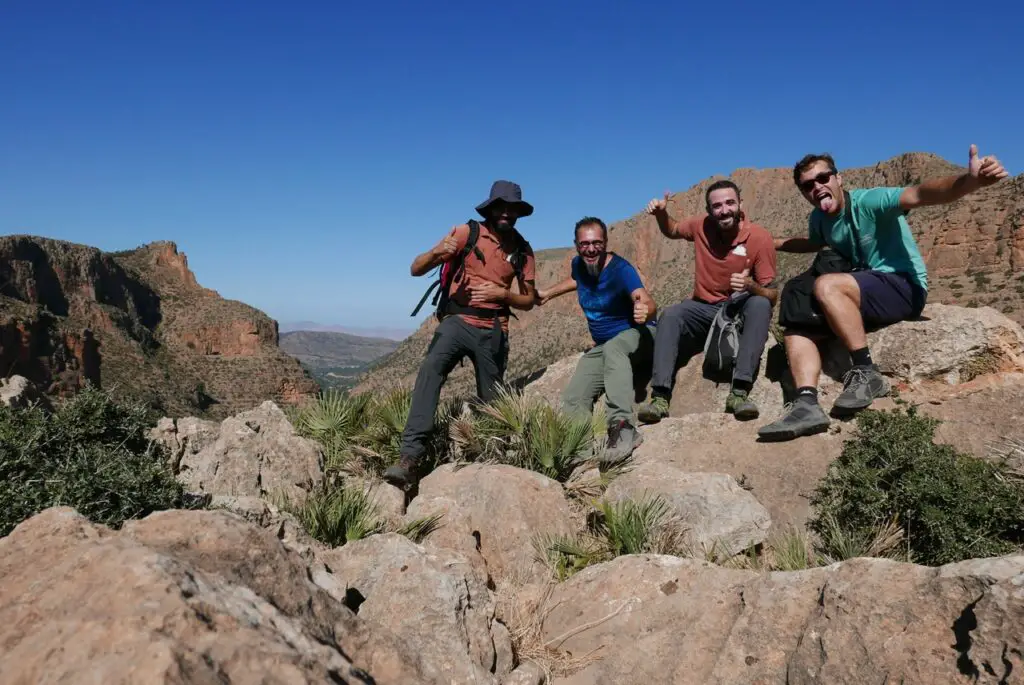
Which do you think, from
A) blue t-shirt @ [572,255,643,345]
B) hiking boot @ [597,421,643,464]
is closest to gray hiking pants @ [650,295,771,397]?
blue t-shirt @ [572,255,643,345]

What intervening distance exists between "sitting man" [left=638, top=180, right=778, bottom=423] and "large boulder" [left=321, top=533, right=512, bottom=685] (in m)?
2.99

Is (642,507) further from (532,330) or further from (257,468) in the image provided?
(532,330)

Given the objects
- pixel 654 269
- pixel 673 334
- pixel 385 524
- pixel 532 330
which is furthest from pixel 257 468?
pixel 654 269

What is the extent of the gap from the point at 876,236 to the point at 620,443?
2576mm

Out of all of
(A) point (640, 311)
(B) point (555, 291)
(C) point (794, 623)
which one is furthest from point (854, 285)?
(C) point (794, 623)

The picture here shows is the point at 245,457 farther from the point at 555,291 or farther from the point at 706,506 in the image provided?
the point at 706,506

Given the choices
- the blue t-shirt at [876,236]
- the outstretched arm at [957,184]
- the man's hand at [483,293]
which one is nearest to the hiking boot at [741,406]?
the blue t-shirt at [876,236]

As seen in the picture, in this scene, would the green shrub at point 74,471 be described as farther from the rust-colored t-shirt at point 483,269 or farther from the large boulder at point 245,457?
the rust-colored t-shirt at point 483,269

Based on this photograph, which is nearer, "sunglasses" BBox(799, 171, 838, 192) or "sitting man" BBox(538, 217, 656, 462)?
"sunglasses" BBox(799, 171, 838, 192)

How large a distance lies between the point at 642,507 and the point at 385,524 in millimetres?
1684

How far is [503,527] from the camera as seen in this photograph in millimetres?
4211

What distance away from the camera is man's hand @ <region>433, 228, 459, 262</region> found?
5.49 meters

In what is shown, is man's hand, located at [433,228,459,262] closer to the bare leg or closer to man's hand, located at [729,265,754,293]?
man's hand, located at [729,265,754,293]

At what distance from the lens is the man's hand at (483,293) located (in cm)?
554
